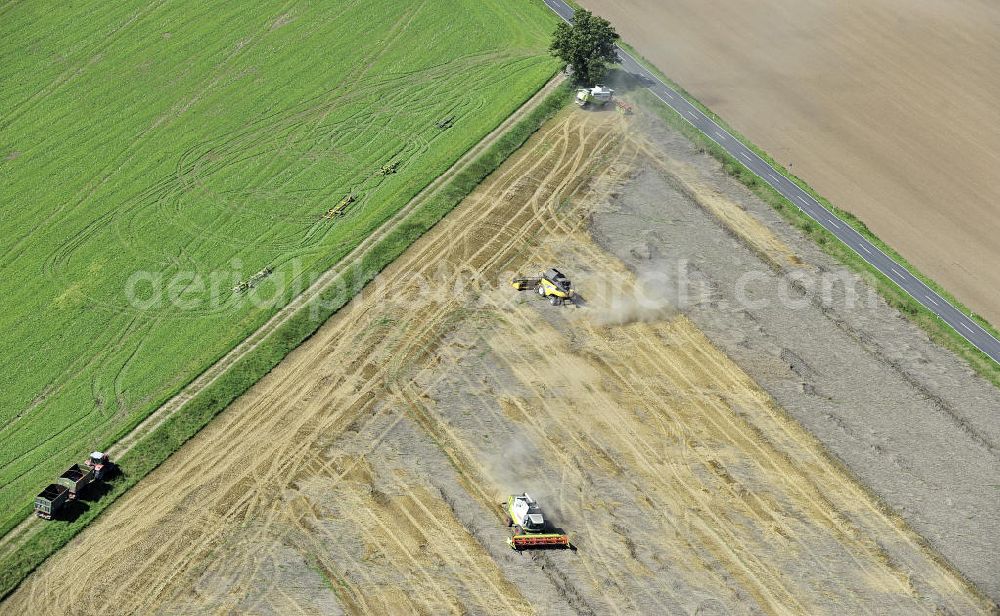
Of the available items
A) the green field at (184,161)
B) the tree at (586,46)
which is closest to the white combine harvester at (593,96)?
the tree at (586,46)

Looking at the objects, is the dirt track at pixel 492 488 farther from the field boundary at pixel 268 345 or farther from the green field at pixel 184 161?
the green field at pixel 184 161

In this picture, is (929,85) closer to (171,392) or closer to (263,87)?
(263,87)

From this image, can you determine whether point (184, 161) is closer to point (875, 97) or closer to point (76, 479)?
point (76, 479)

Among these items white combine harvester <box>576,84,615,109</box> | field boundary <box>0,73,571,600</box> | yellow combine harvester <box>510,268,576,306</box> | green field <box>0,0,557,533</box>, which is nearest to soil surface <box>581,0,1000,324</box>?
white combine harvester <box>576,84,615,109</box>

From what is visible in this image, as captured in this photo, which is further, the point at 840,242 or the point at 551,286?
the point at 840,242

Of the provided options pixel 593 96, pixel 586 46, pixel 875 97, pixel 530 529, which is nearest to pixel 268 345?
pixel 530 529
